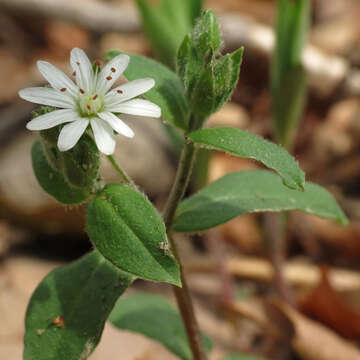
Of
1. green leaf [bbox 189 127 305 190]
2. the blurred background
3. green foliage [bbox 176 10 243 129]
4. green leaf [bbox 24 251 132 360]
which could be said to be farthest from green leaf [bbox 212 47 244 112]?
the blurred background

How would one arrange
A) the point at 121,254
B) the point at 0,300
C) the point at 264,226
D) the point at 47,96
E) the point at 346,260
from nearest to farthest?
the point at 121,254 < the point at 47,96 < the point at 0,300 < the point at 264,226 < the point at 346,260

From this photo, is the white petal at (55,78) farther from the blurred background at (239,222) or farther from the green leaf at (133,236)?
the blurred background at (239,222)

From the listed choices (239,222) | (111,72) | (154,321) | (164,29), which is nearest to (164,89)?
(111,72)

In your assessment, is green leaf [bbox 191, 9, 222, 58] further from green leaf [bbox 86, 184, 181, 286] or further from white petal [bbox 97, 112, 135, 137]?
green leaf [bbox 86, 184, 181, 286]

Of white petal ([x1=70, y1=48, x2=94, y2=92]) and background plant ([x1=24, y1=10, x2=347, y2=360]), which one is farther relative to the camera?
white petal ([x1=70, y1=48, x2=94, y2=92])

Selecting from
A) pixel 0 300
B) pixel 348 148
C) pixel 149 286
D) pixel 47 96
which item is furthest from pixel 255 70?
pixel 47 96

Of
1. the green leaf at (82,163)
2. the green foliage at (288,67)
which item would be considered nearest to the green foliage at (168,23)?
the green foliage at (288,67)

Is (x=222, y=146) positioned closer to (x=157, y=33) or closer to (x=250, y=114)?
(x=157, y=33)

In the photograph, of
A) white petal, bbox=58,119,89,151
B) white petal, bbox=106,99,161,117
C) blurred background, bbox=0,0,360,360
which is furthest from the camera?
blurred background, bbox=0,0,360,360
